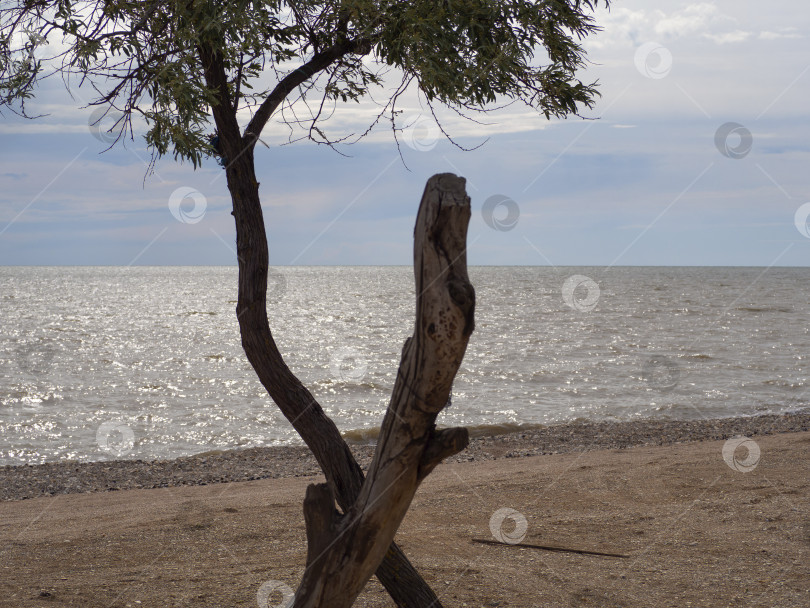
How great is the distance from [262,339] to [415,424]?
2.06 meters

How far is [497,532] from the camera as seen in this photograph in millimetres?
7727

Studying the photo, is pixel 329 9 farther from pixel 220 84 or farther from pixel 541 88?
pixel 541 88

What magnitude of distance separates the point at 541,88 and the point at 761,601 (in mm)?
4644

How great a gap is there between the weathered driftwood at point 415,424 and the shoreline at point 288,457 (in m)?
9.08

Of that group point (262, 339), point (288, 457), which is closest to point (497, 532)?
point (262, 339)

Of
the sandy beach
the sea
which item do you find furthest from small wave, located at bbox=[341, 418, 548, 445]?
the sandy beach

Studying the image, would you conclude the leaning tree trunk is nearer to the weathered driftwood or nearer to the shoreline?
the weathered driftwood

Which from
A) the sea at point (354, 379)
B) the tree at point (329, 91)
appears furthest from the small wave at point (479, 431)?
the tree at point (329, 91)

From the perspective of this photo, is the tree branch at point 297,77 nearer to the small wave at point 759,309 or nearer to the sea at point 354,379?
the sea at point 354,379

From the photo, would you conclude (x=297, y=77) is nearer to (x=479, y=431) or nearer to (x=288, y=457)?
(x=288, y=457)

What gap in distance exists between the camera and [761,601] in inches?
230

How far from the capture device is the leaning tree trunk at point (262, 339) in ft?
15.8

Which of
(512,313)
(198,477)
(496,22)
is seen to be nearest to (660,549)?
(496,22)

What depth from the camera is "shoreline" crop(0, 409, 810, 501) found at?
40.4 ft
